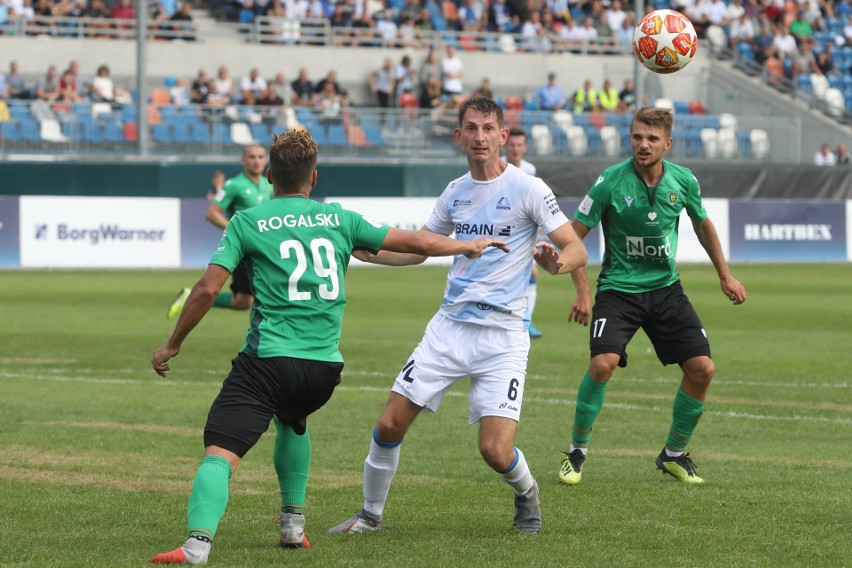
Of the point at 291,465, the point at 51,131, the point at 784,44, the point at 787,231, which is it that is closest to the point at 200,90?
the point at 51,131

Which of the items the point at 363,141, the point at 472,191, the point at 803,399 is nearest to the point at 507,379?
the point at 472,191

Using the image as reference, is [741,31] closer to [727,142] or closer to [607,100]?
[607,100]

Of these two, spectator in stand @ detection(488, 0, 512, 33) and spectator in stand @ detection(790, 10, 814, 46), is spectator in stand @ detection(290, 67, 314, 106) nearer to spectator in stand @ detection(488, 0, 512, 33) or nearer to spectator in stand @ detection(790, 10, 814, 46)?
spectator in stand @ detection(488, 0, 512, 33)

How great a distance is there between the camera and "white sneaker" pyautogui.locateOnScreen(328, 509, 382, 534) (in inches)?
269

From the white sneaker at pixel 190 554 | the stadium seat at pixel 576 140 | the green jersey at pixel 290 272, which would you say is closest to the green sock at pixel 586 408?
the green jersey at pixel 290 272

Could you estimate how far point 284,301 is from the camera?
6156 millimetres

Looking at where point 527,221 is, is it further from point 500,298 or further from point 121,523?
point 121,523

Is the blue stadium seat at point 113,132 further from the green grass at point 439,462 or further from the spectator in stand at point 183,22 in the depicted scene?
the green grass at point 439,462

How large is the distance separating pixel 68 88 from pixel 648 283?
2551 centimetres

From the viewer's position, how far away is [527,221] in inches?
278

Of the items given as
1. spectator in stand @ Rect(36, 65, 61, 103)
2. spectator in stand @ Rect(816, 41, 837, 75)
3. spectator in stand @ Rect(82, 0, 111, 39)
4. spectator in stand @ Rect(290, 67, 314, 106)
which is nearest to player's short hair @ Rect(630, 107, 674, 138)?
spectator in stand @ Rect(36, 65, 61, 103)

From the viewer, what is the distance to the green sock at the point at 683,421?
8.48m

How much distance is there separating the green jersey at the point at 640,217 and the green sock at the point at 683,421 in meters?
0.72

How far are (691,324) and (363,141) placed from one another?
25052mm
